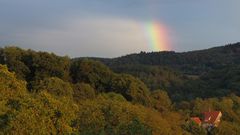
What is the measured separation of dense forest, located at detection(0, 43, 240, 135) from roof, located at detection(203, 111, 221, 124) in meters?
2.30

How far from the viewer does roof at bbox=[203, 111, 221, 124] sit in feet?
355

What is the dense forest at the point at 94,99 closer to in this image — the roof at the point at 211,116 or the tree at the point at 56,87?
the tree at the point at 56,87

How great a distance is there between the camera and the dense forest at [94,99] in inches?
1528

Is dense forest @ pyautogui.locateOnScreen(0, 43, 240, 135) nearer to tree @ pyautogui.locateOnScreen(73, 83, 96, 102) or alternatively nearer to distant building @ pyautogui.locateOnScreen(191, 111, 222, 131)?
tree @ pyautogui.locateOnScreen(73, 83, 96, 102)

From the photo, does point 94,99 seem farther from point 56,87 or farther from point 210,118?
point 210,118

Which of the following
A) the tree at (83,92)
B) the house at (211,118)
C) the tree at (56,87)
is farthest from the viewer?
the house at (211,118)

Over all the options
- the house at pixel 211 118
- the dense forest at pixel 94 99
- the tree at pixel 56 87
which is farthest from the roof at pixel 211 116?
the tree at pixel 56 87

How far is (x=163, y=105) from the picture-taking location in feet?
318

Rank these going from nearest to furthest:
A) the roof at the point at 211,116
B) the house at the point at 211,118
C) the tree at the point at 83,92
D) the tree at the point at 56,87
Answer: the tree at the point at 56,87 → the tree at the point at 83,92 → the house at the point at 211,118 → the roof at the point at 211,116

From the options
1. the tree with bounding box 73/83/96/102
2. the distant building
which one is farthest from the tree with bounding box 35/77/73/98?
the distant building

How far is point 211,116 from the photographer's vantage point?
364 ft

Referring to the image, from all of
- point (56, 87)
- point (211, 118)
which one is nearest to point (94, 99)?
point (56, 87)

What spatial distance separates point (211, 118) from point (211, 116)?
5.49 feet

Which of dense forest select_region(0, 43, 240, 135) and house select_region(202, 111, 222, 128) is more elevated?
dense forest select_region(0, 43, 240, 135)
